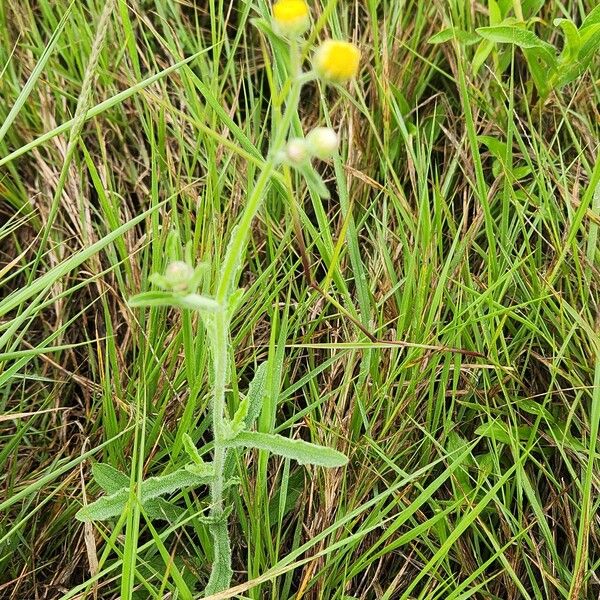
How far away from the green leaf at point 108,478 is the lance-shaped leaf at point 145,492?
60mm

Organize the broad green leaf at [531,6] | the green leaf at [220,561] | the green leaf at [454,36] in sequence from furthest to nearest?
the broad green leaf at [531,6] < the green leaf at [454,36] < the green leaf at [220,561]

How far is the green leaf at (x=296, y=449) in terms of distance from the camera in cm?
127

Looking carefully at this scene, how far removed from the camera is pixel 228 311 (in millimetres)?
1243

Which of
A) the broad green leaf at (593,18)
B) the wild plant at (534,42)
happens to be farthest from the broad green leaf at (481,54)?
the broad green leaf at (593,18)

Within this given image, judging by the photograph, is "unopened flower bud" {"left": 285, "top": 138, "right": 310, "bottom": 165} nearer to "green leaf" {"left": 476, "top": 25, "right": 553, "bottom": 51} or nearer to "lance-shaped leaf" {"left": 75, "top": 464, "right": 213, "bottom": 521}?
"lance-shaped leaf" {"left": 75, "top": 464, "right": 213, "bottom": 521}

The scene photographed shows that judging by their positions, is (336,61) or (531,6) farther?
(531,6)

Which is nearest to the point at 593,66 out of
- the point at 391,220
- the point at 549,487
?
the point at 391,220

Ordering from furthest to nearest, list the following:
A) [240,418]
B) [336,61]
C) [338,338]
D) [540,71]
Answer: [540,71] → [338,338] → [240,418] → [336,61]

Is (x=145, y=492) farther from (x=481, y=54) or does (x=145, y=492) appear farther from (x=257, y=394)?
(x=481, y=54)

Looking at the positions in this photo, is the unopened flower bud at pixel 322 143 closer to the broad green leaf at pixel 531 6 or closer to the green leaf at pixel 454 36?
the green leaf at pixel 454 36

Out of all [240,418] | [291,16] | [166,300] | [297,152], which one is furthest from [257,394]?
[291,16]

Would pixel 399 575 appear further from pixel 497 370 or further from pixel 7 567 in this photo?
pixel 7 567

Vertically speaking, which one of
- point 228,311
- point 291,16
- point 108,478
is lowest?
point 108,478

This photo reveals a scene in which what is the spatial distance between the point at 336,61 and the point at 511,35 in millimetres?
860
